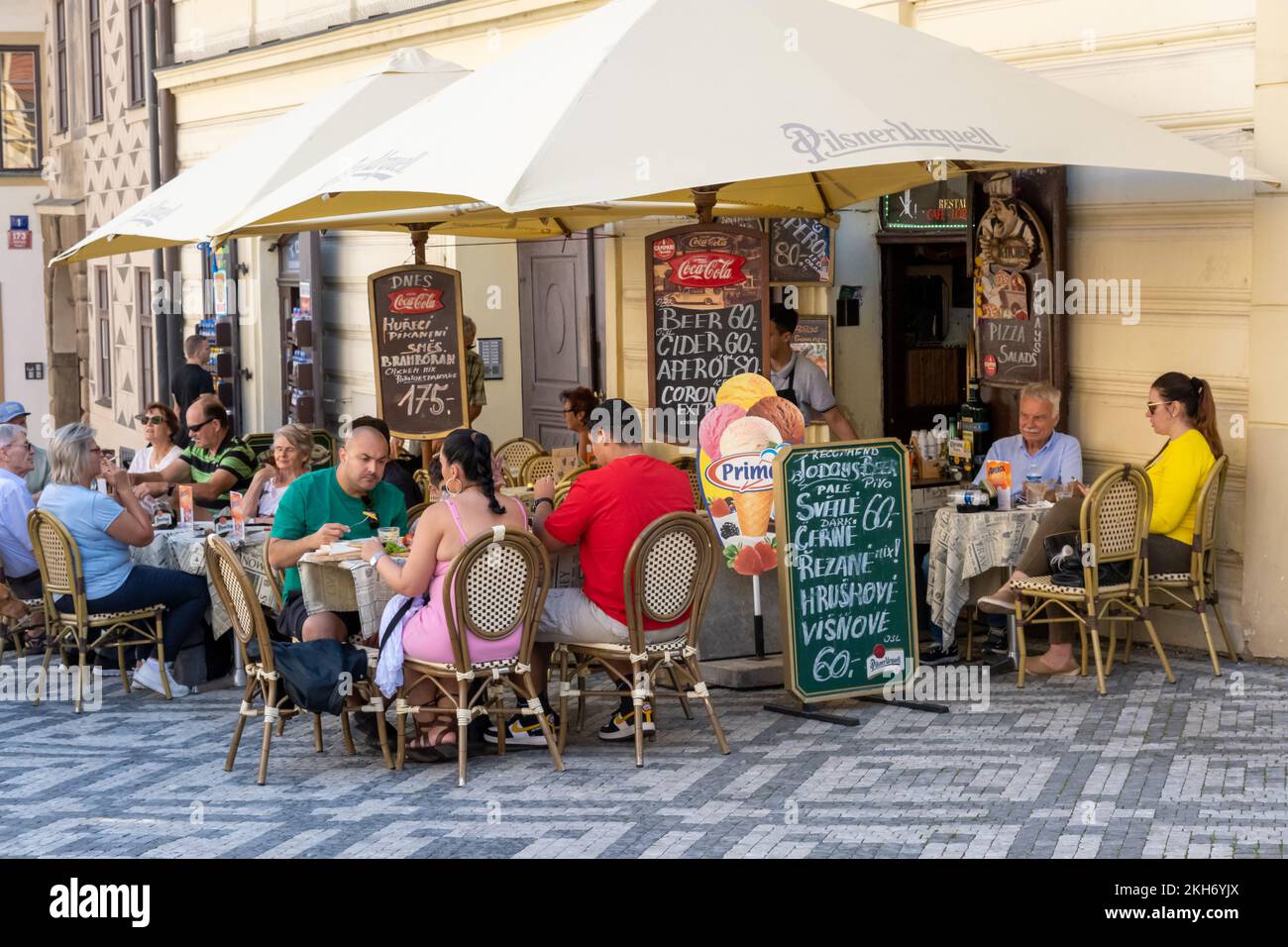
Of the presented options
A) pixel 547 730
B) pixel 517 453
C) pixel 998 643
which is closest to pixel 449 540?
pixel 547 730

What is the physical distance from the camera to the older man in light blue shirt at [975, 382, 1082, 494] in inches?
317

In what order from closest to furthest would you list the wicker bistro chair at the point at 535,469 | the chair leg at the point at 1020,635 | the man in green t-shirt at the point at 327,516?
the man in green t-shirt at the point at 327,516, the chair leg at the point at 1020,635, the wicker bistro chair at the point at 535,469

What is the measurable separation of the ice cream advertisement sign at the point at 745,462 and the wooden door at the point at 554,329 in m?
4.71

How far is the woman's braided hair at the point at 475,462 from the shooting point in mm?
6254

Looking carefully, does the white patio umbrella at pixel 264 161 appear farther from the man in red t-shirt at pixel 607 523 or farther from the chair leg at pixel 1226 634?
the chair leg at pixel 1226 634

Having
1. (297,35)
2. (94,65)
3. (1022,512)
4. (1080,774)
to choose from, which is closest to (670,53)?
(1022,512)

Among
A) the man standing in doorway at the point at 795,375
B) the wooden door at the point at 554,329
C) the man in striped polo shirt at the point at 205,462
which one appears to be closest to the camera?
the man in striped polo shirt at the point at 205,462

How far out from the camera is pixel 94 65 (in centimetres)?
2112

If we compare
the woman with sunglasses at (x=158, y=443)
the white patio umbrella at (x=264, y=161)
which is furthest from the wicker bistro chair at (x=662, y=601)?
the woman with sunglasses at (x=158, y=443)

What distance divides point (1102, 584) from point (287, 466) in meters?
3.87

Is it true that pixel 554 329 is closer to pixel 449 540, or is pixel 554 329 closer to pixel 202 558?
pixel 202 558

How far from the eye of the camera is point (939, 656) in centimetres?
799

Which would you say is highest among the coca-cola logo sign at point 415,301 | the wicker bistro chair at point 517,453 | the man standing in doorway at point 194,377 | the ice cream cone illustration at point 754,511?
the coca-cola logo sign at point 415,301

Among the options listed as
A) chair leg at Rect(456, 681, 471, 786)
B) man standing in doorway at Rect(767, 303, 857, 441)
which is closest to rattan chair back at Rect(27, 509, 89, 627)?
chair leg at Rect(456, 681, 471, 786)
